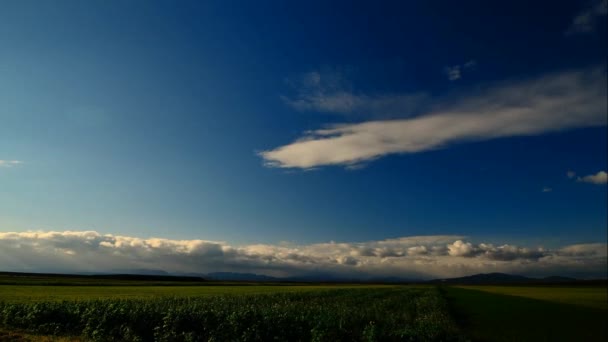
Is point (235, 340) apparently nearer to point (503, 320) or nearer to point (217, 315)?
point (217, 315)

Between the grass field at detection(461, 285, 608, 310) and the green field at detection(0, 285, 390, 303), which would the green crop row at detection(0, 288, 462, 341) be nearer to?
the green field at detection(0, 285, 390, 303)

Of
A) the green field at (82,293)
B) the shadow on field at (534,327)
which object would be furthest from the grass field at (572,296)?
the green field at (82,293)

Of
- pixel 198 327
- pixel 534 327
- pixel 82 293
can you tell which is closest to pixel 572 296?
pixel 534 327

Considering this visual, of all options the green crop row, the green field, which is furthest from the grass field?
the green field

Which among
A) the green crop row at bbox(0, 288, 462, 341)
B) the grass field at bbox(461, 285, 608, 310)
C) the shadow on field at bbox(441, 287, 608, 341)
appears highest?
the green crop row at bbox(0, 288, 462, 341)

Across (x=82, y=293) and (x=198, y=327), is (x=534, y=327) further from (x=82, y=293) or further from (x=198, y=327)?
(x=82, y=293)

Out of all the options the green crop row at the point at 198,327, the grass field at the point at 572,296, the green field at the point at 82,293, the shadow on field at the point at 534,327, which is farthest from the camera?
the grass field at the point at 572,296

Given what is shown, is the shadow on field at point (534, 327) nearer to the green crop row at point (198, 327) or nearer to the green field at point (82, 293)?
the green crop row at point (198, 327)

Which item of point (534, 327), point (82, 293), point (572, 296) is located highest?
point (82, 293)

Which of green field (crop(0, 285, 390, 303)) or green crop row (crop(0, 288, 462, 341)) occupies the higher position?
green crop row (crop(0, 288, 462, 341))

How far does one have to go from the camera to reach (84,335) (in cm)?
2197

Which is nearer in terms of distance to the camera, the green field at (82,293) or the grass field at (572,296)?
the green field at (82,293)

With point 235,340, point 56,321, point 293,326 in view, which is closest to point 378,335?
point 293,326

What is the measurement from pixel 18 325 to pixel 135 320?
8094 mm
